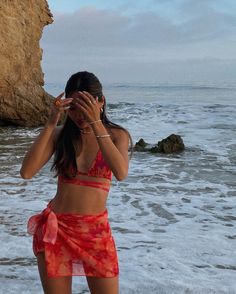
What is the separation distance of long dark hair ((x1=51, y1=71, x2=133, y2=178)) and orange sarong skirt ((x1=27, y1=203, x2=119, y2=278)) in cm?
23

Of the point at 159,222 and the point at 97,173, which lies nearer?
the point at 97,173

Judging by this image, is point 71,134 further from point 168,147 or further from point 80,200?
point 168,147

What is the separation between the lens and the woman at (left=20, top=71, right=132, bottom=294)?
2328mm

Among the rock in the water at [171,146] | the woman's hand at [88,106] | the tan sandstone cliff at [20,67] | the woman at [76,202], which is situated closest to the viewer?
the woman's hand at [88,106]

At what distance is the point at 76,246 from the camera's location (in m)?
2.32

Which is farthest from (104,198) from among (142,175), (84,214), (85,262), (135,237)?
(142,175)

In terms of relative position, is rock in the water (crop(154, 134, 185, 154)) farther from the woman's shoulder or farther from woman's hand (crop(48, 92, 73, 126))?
woman's hand (crop(48, 92, 73, 126))

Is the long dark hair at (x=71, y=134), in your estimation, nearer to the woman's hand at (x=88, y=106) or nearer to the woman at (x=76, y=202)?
the woman at (x=76, y=202)

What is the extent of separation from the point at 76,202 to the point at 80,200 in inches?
0.9

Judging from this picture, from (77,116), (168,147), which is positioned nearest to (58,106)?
(77,116)

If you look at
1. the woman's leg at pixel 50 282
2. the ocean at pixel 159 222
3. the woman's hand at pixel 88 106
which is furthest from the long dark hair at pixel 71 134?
the ocean at pixel 159 222

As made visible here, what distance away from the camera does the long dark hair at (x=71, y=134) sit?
7.70 ft

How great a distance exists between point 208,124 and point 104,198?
18.2 meters

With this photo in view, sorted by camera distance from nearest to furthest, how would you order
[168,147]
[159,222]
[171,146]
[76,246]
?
[76,246] < [159,222] < [168,147] < [171,146]
